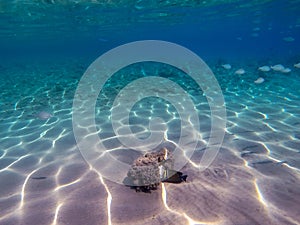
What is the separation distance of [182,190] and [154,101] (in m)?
6.96

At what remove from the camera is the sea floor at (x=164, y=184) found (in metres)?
3.23

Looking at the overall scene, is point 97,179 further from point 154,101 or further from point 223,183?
point 154,101

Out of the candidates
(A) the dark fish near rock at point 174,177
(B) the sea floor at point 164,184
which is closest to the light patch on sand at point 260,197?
(B) the sea floor at point 164,184

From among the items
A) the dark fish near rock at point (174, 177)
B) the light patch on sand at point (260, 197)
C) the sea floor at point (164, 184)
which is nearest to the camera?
the sea floor at point (164, 184)

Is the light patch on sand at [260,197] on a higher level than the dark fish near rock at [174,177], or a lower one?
higher

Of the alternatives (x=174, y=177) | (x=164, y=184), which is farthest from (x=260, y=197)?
(x=164, y=184)

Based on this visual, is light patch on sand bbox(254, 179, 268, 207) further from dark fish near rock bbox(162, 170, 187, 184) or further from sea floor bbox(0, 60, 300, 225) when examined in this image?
dark fish near rock bbox(162, 170, 187, 184)

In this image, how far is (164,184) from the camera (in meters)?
3.83

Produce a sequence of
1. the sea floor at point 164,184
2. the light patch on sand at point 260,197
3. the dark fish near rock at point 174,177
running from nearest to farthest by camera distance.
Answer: the sea floor at point 164,184 < the light patch on sand at point 260,197 < the dark fish near rock at point 174,177

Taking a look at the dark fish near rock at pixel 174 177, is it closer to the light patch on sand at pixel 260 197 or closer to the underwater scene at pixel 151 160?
the underwater scene at pixel 151 160

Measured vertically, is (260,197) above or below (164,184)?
above

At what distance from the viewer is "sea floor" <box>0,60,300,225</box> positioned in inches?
127

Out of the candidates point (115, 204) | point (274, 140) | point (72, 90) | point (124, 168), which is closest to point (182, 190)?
point (115, 204)

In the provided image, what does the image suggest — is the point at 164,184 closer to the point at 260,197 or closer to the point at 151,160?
Result: the point at 151,160
